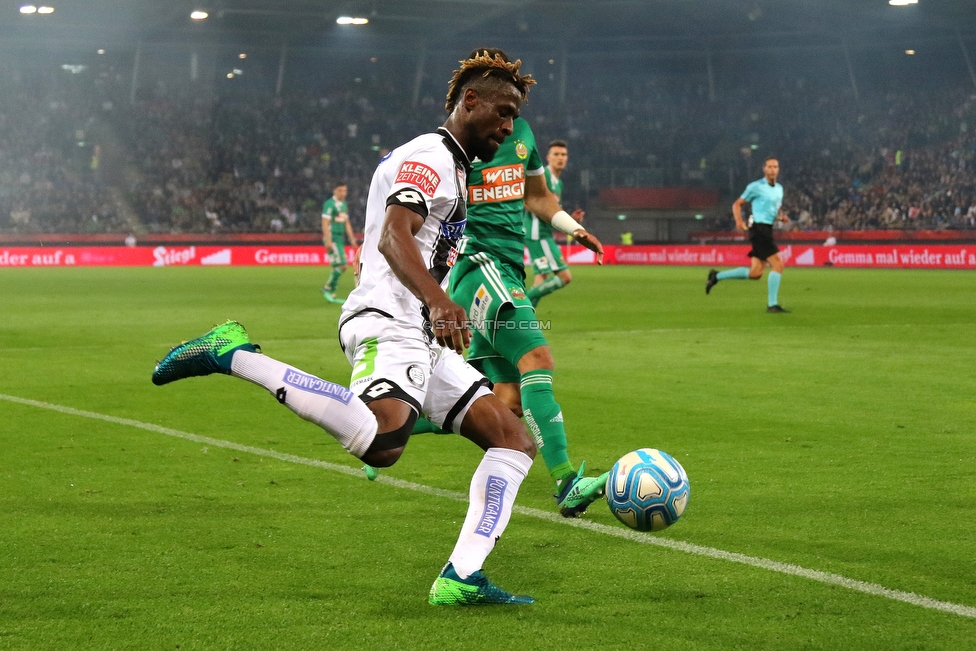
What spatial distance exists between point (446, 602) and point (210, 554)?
1.15m

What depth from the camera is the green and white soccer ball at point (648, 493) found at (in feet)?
14.6

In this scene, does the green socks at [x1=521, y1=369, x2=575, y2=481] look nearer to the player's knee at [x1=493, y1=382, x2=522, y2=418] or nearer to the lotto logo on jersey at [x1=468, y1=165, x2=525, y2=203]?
the player's knee at [x1=493, y1=382, x2=522, y2=418]

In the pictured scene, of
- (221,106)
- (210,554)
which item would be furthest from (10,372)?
(221,106)

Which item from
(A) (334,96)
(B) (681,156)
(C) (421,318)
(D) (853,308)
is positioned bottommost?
(D) (853,308)

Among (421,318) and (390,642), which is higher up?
(421,318)

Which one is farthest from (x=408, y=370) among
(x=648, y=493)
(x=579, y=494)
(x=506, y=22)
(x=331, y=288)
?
(x=506, y=22)

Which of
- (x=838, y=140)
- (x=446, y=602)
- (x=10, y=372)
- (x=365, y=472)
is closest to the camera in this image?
(x=446, y=602)

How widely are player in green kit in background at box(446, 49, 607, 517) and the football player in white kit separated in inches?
49.6

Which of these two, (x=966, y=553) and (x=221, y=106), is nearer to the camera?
(x=966, y=553)

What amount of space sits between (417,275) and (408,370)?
368mm

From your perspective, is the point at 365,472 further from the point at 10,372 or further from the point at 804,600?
the point at 10,372

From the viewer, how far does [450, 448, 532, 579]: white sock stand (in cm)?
399

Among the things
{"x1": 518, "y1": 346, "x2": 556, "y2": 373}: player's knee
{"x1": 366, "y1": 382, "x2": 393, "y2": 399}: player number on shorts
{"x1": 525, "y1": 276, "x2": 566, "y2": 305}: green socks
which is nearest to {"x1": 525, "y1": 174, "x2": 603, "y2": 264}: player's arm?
{"x1": 518, "y1": 346, "x2": 556, "y2": 373}: player's knee

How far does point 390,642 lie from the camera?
3.60 metres
